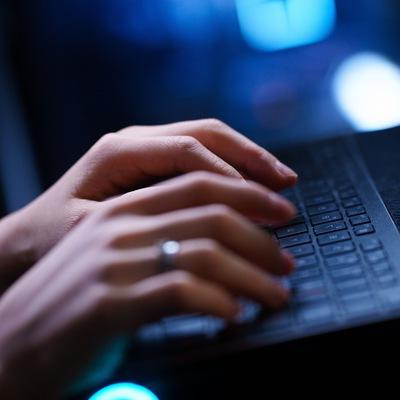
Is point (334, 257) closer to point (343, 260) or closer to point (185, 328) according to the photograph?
point (343, 260)

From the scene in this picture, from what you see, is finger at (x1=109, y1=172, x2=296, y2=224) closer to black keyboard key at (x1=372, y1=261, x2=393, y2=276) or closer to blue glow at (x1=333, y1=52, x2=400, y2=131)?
black keyboard key at (x1=372, y1=261, x2=393, y2=276)

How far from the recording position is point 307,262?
0.56 metres

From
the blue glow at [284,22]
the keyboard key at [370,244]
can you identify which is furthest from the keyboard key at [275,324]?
the blue glow at [284,22]

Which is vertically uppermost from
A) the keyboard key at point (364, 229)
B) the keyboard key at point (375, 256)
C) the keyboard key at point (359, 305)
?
the keyboard key at point (364, 229)

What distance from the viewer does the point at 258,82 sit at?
107 cm

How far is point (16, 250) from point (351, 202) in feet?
1.19

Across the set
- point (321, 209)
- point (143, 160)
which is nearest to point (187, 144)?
point (143, 160)

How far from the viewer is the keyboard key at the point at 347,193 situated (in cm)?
67

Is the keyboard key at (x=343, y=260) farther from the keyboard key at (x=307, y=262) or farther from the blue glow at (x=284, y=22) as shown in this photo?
the blue glow at (x=284, y=22)

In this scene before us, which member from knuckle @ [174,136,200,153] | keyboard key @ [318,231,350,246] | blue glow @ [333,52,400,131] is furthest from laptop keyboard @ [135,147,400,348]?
blue glow @ [333,52,400,131]

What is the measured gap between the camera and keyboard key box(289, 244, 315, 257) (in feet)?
1.89

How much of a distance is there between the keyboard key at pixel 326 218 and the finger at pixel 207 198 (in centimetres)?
10

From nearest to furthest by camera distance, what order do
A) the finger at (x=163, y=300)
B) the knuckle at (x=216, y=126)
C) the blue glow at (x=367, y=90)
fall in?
the finger at (x=163, y=300) < the knuckle at (x=216, y=126) < the blue glow at (x=367, y=90)

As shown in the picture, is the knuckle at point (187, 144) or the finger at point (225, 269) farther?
the knuckle at point (187, 144)
